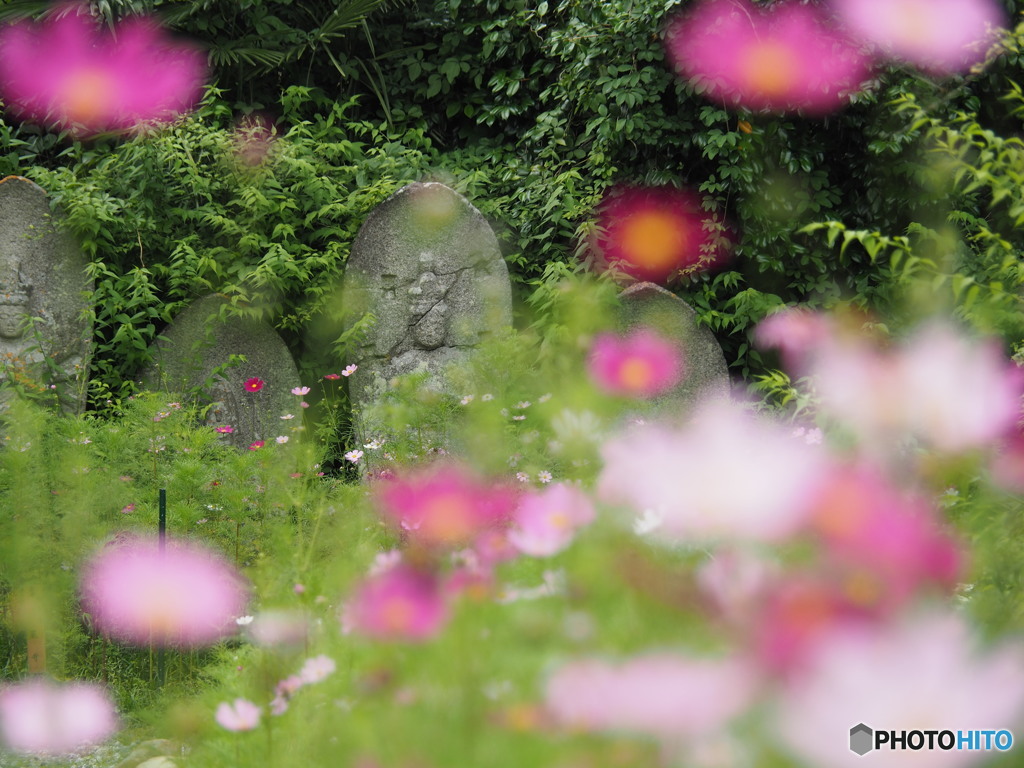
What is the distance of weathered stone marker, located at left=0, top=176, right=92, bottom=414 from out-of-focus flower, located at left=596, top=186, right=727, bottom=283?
92.1 inches

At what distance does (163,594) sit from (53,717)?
40 cm

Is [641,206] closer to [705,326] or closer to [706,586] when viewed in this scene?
[705,326]

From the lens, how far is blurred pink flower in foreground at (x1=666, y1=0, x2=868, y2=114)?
390cm

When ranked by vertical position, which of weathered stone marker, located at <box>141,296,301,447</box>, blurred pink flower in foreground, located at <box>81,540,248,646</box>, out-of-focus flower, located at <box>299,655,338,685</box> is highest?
weathered stone marker, located at <box>141,296,301,447</box>

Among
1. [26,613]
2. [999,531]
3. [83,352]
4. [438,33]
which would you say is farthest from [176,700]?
[438,33]

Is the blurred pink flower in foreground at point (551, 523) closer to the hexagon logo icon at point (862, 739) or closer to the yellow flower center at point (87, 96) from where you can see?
the hexagon logo icon at point (862, 739)

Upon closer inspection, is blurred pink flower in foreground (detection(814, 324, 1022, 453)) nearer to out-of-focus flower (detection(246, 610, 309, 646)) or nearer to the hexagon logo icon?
the hexagon logo icon

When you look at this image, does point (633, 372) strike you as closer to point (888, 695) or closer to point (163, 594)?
point (888, 695)

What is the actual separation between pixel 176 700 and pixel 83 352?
2.27m

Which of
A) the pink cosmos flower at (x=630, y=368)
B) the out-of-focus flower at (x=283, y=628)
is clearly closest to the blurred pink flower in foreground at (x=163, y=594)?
the out-of-focus flower at (x=283, y=628)

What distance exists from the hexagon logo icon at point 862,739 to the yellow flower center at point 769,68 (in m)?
3.74

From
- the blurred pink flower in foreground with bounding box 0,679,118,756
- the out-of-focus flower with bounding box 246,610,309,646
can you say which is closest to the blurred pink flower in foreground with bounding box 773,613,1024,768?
the out-of-focus flower with bounding box 246,610,309,646

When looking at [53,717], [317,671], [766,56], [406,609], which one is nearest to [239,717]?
[317,671]

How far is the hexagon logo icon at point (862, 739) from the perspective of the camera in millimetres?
681
